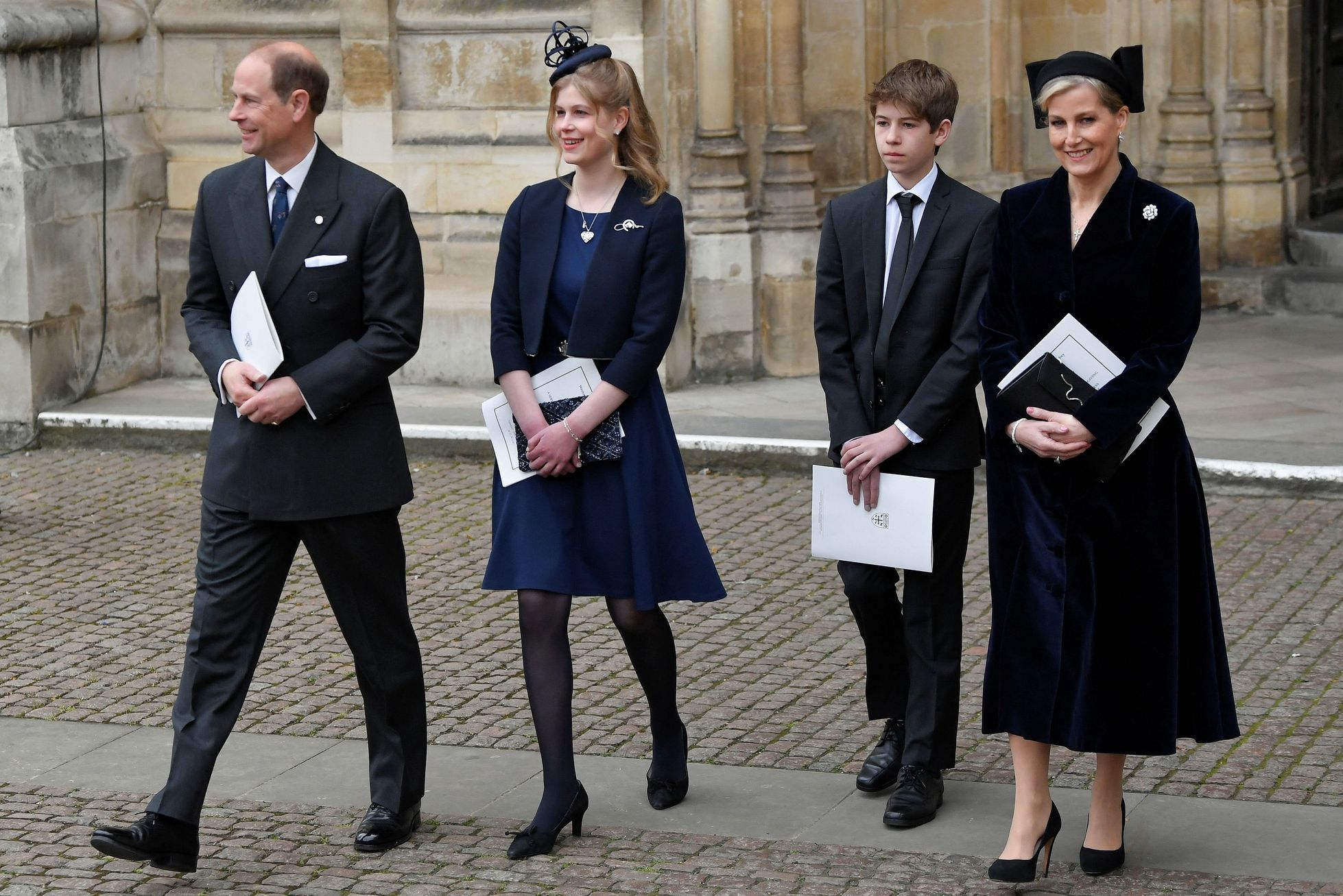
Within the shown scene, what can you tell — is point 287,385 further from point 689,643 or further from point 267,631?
point 689,643

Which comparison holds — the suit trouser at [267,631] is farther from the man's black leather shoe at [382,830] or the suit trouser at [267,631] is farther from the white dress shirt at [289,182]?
the white dress shirt at [289,182]

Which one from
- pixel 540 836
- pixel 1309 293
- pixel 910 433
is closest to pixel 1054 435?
pixel 910 433

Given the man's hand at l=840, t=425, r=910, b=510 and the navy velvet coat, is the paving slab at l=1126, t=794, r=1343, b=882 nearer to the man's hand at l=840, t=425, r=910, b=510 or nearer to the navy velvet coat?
the navy velvet coat

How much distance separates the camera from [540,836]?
17.2 ft

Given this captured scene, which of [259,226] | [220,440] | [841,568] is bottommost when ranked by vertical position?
[841,568]

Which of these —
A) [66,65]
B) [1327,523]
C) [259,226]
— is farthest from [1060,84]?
[66,65]

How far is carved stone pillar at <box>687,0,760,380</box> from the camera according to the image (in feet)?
37.8

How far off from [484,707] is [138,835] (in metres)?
1.68

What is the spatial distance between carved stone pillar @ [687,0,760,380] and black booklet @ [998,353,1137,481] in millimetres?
6712

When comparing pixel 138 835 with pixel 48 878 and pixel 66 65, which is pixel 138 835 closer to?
pixel 48 878

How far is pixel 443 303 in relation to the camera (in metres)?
11.7

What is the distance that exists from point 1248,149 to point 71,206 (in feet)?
23.1

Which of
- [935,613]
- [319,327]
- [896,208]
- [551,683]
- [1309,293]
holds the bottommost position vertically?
[551,683]

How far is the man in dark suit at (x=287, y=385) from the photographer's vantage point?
17.0ft
